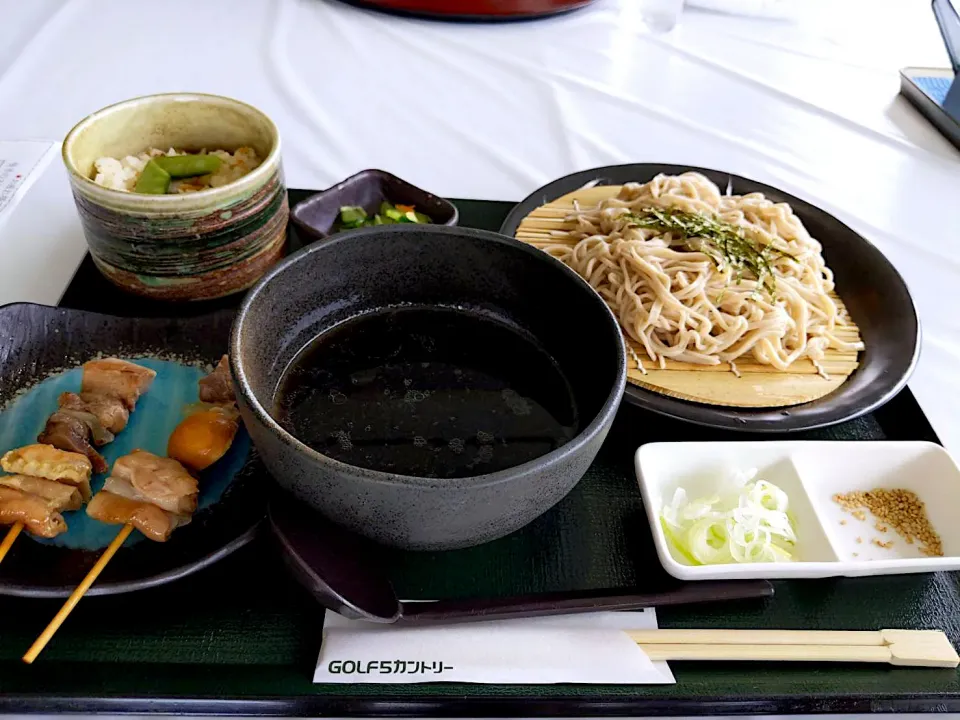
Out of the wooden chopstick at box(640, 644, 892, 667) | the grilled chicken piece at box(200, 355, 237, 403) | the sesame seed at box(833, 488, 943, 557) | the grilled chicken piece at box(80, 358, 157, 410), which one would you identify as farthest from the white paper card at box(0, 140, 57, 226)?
the sesame seed at box(833, 488, 943, 557)

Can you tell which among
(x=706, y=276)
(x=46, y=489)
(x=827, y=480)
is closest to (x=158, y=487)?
(x=46, y=489)

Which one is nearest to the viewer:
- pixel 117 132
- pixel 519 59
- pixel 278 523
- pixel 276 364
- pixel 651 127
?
pixel 278 523

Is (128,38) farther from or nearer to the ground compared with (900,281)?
nearer to the ground

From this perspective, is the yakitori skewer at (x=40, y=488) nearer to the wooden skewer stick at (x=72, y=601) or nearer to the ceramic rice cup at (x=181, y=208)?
the wooden skewer stick at (x=72, y=601)

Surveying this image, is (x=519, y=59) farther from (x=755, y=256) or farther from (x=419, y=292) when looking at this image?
(x=419, y=292)

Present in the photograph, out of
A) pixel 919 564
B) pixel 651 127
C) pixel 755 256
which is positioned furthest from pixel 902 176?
pixel 919 564

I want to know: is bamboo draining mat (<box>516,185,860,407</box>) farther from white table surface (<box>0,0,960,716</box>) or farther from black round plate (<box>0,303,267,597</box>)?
black round plate (<box>0,303,267,597</box>)

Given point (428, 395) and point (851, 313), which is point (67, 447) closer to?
point (428, 395)

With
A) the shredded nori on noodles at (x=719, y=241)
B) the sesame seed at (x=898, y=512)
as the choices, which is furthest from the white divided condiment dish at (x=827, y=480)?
the shredded nori on noodles at (x=719, y=241)
